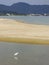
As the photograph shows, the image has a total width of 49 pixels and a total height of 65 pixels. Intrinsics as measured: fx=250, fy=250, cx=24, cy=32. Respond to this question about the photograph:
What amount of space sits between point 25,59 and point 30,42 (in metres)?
2.56

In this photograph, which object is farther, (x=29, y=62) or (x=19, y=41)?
(x=19, y=41)

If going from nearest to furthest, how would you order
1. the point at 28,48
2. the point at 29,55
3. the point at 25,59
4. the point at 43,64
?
the point at 43,64
the point at 25,59
the point at 29,55
the point at 28,48

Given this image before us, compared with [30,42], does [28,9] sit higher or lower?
lower

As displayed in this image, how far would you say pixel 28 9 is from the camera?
99.0 feet

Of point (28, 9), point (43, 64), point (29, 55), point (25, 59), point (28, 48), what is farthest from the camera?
point (28, 9)

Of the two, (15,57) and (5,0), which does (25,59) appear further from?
(5,0)

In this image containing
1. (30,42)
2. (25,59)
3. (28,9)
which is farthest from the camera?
(28,9)

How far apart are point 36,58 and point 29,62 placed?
39 centimetres

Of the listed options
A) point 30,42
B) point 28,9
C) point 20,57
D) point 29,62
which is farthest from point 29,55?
point 28,9

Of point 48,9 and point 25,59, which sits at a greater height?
point 25,59

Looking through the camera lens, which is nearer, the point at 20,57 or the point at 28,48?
the point at 20,57

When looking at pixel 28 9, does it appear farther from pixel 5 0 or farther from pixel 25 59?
pixel 25 59

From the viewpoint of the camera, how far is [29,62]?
5.30 meters

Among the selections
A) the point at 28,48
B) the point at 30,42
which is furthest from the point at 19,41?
the point at 28,48
